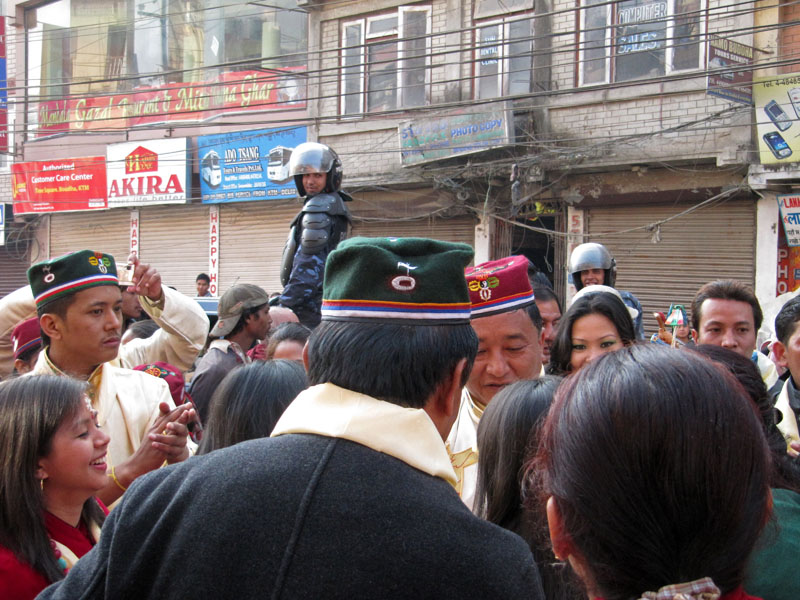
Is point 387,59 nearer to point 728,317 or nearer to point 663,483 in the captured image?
point 728,317

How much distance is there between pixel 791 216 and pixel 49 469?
1115 centimetres

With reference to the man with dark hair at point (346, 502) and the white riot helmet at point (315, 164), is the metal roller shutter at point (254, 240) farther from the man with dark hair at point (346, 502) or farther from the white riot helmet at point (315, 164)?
the man with dark hair at point (346, 502)

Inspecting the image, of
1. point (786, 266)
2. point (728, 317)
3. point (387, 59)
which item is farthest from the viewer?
point (387, 59)

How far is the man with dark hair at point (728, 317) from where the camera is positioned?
4.15m

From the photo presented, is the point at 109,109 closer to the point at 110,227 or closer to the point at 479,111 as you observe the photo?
the point at 110,227

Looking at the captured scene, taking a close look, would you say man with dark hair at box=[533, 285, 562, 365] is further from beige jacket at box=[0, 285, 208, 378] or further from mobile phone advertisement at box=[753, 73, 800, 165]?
mobile phone advertisement at box=[753, 73, 800, 165]

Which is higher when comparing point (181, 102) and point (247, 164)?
point (181, 102)

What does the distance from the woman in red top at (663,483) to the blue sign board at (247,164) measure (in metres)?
15.1

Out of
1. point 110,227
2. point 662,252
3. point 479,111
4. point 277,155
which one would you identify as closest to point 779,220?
point 662,252

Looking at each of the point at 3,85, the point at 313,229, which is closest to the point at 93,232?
the point at 3,85

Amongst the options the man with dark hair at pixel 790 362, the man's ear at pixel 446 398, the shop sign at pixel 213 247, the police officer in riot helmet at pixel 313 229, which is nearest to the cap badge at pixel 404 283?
the man's ear at pixel 446 398

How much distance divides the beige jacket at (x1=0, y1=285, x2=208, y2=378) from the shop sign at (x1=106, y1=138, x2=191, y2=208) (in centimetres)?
1420

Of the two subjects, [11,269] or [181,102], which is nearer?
[181,102]

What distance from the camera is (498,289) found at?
323 centimetres
